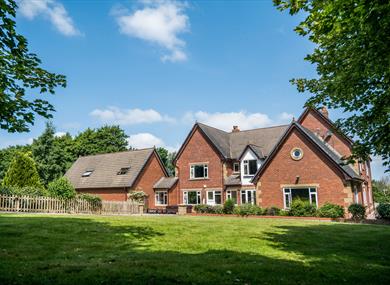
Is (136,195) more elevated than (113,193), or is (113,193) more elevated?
(113,193)

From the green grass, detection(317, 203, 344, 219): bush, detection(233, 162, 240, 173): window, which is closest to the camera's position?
the green grass

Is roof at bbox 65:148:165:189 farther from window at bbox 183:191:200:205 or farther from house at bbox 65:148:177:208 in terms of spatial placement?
window at bbox 183:191:200:205

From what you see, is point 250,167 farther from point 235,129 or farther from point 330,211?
point 330,211

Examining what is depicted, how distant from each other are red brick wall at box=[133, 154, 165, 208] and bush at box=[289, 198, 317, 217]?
19693 mm

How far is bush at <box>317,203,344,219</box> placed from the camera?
1120 inches

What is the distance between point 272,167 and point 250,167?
4.07 metres

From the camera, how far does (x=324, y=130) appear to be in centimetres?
3681

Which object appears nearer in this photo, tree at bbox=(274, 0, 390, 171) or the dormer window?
tree at bbox=(274, 0, 390, 171)

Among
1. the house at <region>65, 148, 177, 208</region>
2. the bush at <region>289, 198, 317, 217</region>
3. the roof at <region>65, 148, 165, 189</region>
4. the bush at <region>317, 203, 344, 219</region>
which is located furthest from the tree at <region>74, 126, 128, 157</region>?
the bush at <region>317, 203, 344, 219</region>

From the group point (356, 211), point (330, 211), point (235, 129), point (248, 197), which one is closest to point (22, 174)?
point (248, 197)

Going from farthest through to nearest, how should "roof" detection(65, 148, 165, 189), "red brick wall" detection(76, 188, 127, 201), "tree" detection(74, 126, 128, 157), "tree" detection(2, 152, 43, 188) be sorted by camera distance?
"tree" detection(74, 126, 128, 157)
"roof" detection(65, 148, 165, 189)
"red brick wall" detection(76, 188, 127, 201)
"tree" detection(2, 152, 43, 188)

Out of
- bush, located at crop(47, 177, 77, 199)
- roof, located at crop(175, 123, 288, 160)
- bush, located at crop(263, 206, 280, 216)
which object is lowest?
bush, located at crop(263, 206, 280, 216)

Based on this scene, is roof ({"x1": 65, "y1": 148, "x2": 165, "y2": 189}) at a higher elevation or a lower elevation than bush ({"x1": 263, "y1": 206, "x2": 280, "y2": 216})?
higher

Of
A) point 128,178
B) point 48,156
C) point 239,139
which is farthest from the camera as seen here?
point 48,156
